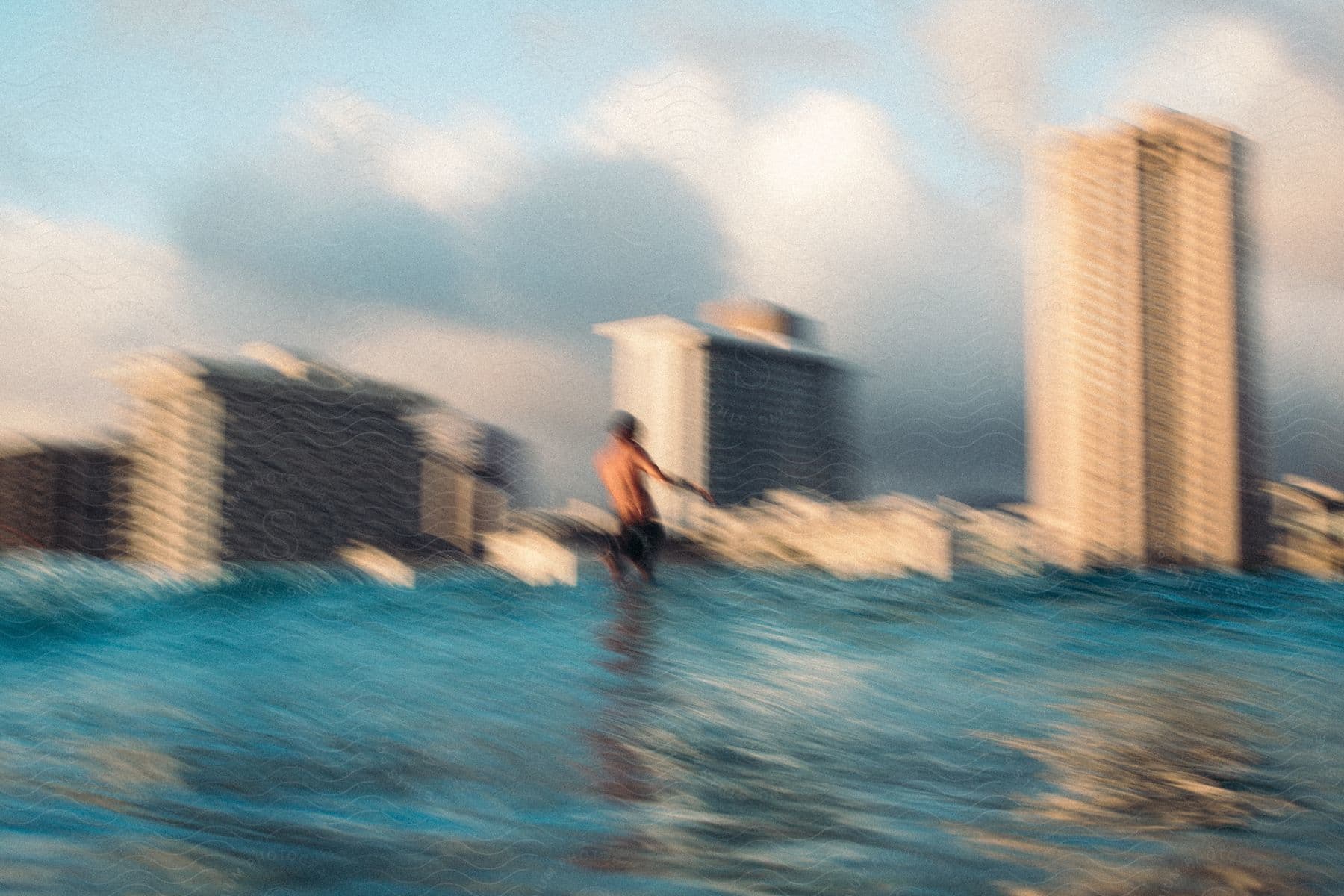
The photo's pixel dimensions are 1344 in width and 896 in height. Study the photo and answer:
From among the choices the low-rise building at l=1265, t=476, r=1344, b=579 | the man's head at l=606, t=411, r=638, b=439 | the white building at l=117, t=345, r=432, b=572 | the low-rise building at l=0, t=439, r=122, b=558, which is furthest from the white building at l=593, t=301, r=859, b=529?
the low-rise building at l=0, t=439, r=122, b=558

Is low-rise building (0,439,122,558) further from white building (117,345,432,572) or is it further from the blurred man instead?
the blurred man

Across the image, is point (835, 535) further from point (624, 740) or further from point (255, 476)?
point (255, 476)

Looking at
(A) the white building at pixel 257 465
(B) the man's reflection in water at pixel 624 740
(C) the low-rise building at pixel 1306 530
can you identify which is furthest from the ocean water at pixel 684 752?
(A) the white building at pixel 257 465

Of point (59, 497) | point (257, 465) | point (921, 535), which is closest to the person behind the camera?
point (921, 535)

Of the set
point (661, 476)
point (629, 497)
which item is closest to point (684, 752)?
point (661, 476)

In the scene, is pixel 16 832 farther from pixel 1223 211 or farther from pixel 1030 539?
pixel 1223 211

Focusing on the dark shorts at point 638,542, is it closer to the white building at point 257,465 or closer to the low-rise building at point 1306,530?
the white building at point 257,465
